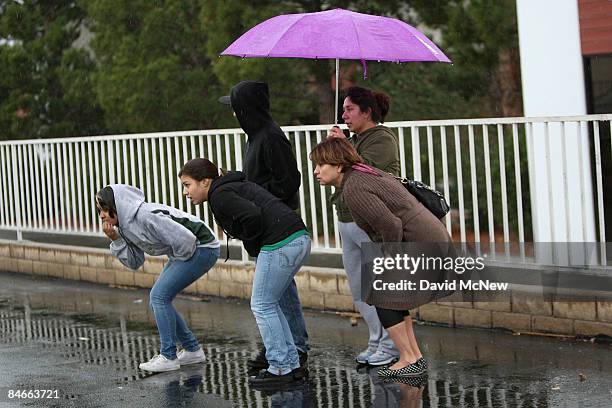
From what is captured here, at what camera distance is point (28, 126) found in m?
18.5

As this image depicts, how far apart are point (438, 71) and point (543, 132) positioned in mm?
6535

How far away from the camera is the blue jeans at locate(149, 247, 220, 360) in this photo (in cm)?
829

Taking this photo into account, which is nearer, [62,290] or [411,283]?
[411,283]

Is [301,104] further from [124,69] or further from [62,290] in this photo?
[62,290]

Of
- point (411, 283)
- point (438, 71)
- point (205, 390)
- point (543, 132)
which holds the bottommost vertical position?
point (205, 390)

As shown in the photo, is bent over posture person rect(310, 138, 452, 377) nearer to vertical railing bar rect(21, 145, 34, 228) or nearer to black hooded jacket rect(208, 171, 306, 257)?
black hooded jacket rect(208, 171, 306, 257)

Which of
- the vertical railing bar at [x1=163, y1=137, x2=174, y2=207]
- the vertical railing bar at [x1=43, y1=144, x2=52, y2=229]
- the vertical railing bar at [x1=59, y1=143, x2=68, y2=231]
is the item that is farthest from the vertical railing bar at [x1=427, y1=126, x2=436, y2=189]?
the vertical railing bar at [x1=43, y1=144, x2=52, y2=229]

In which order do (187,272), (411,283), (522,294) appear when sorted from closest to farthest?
(411,283)
(187,272)
(522,294)

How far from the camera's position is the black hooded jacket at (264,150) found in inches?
317

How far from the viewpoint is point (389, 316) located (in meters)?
7.56

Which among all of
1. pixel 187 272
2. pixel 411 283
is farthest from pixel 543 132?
pixel 187 272

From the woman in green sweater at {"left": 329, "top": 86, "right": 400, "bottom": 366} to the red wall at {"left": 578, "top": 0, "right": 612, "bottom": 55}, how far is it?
3.57 m

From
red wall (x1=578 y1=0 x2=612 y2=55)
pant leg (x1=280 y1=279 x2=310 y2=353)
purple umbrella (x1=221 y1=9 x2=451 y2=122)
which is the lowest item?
pant leg (x1=280 y1=279 x2=310 y2=353)

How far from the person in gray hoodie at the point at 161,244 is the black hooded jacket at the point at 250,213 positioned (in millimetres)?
633
